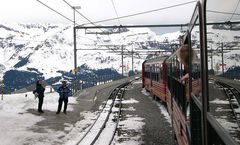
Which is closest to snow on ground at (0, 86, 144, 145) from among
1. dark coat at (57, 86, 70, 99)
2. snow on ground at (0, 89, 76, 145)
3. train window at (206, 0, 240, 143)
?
snow on ground at (0, 89, 76, 145)

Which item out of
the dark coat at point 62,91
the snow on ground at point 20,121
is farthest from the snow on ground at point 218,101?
the dark coat at point 62,91

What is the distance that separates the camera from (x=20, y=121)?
16.3m

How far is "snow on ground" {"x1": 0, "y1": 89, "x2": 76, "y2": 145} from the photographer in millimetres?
12787

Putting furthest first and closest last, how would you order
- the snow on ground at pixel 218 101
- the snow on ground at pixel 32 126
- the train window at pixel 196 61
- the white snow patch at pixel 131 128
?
the snow on ground at pixel 32 126, the white snow patch at pixel 131 128, the train window at pixel 196 61, the snow on ground at pixel 218 101

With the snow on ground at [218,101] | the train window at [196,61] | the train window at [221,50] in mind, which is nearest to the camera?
the train window at [221,50]

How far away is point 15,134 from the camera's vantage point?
528 inches

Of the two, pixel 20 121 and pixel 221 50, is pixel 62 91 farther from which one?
pixel 221 50

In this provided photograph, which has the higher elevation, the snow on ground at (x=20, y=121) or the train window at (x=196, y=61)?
the train window at (x=196, y=61)

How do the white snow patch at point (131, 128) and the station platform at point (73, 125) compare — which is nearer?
the white snow patch at point (131, 128)

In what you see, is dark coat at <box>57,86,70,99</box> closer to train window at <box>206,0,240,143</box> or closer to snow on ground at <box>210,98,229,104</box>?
train window at <box>206,0,240,143</box>

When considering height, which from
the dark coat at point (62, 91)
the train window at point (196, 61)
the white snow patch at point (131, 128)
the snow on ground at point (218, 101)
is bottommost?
the white snow patch at point (131, 128)

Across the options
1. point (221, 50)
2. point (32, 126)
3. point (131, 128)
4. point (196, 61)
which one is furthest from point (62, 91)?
point (221, 50)

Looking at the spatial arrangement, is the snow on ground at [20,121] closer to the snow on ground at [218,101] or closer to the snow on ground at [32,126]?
the snow on ground at [32,126]

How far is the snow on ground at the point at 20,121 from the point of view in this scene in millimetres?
12787
